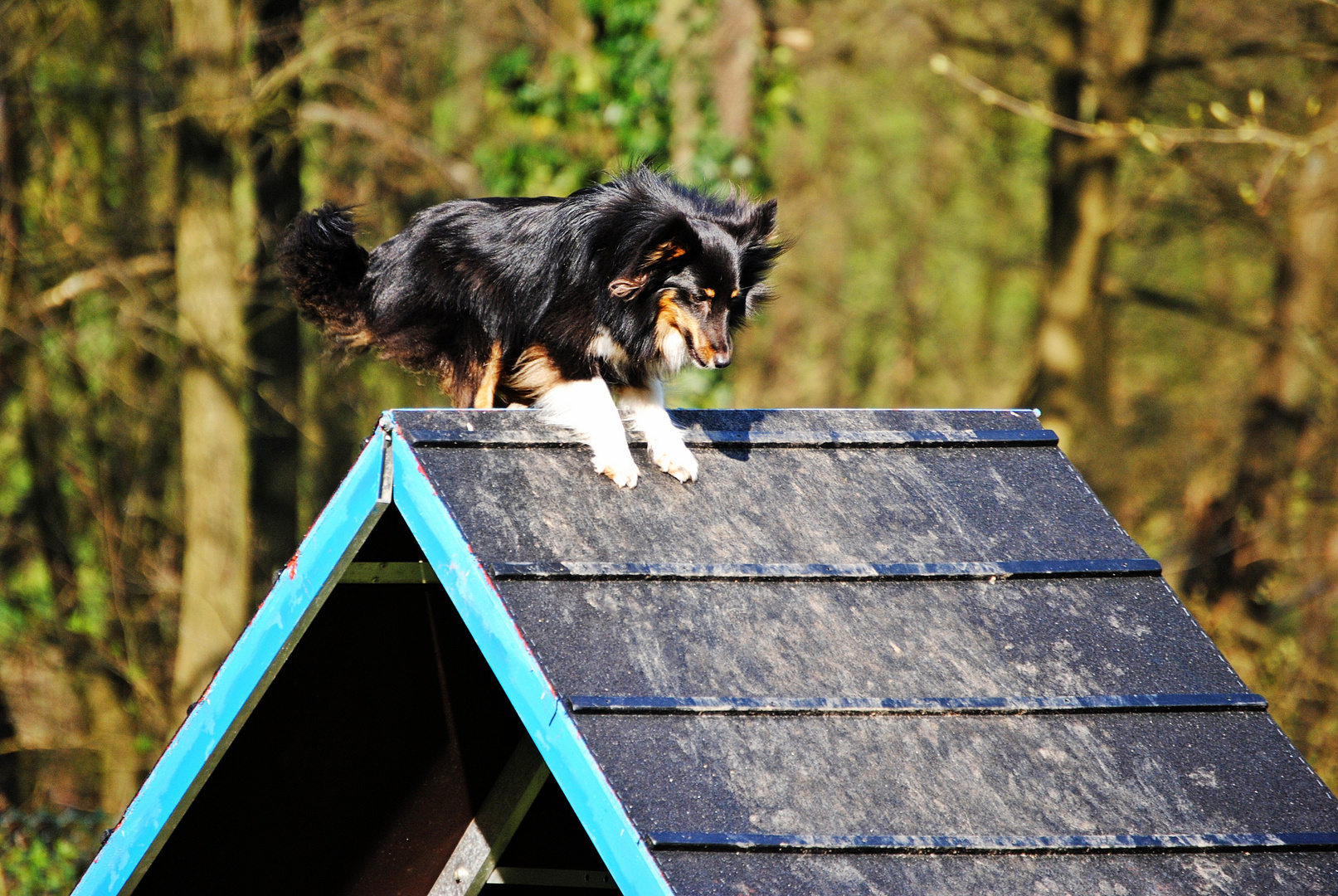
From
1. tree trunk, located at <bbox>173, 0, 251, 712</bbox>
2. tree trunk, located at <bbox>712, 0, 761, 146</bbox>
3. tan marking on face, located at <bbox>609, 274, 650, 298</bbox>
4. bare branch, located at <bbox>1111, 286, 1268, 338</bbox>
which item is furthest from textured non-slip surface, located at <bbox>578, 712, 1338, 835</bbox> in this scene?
bare branch, located at <bbox>1111, 286, 1268, 338</bbox>

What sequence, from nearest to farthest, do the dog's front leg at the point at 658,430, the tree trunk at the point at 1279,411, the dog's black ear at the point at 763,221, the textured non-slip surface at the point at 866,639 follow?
the textured non-slip surface at the point at 866,639
the dog's front leg at the point at 658,430
the dog's black ear at the point at 763,221
the tree trunk at the point at 1279,411

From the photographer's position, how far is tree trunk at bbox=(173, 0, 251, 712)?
746 centimetres

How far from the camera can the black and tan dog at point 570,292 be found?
2945mm

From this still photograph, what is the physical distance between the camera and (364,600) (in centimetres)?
259

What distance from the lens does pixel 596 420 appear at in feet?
8.92

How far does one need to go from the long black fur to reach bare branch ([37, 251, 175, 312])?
4.44 meters

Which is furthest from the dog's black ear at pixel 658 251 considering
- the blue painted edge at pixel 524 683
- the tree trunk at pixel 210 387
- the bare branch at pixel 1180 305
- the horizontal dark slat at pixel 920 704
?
the bare branch at pixel 1180 305

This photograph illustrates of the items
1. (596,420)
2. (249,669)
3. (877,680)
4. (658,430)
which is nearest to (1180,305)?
(658,430)

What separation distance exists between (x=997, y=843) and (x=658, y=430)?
48.8 inches

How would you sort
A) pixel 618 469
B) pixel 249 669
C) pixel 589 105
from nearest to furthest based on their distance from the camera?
pixel 249 669
pixel 618 469
pixel 589 105

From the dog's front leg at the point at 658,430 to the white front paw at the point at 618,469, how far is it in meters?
0.12

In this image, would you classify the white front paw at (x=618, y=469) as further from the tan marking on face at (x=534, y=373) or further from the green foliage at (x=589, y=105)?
the green foliage at (x=589, y=105)

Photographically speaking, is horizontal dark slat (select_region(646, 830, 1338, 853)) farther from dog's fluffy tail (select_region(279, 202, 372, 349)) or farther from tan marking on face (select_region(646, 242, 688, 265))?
dog's fluffy tail (select_region(279, 202, 372, 349))

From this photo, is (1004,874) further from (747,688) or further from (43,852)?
(43,852)
